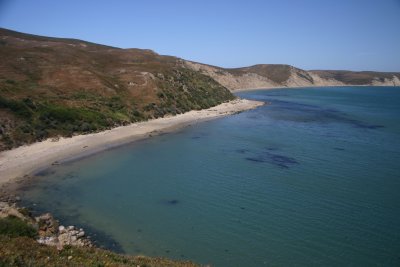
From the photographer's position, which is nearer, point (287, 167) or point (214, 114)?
point (287, 167)

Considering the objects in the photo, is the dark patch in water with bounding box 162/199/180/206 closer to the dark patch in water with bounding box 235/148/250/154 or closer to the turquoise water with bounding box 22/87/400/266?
the turquoise water with bounding box 22/87/400/266

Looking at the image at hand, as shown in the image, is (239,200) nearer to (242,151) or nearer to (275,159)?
(275,159)

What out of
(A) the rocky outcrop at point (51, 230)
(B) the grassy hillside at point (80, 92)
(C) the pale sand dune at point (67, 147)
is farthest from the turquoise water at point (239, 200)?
(B) the grassy hillside at point (80, 92)

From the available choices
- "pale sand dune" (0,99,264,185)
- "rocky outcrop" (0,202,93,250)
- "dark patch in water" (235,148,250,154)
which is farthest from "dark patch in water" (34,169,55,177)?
"dark patch in water" (235,148,250,154)

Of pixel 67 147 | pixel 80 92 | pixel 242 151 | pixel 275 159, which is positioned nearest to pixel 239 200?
pixel 275 159

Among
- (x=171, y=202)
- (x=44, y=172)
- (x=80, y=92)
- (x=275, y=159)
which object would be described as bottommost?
(x=275, y=159)

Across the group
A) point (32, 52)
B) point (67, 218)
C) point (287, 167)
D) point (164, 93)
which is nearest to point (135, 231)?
point (67, 218)

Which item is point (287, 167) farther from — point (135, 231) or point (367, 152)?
point (135, 231)
